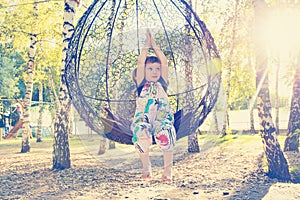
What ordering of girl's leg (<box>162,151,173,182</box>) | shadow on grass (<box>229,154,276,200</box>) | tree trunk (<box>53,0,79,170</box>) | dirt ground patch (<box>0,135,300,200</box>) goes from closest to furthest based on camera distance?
girl's leg (<box>162,151,173,182</box>) < shadow on grass (<box>229,154,276,200</box>) < dirt ground patch (<box>0,135,300,200</box>) < tree trunk (<box>53,0,79,170</box>)

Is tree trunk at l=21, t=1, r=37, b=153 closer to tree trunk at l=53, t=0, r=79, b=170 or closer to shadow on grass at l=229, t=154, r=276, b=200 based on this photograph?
tree trunk at l=53, t=0, r=79, b=170

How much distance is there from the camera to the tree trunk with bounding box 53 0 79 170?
23.2 ft

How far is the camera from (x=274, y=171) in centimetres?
632

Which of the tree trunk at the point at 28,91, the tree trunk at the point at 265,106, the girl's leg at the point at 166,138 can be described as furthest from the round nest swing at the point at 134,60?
the tree trunk at the point at 28,91

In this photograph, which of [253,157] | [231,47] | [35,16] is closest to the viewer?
[253,157]

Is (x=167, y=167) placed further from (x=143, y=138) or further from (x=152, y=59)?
(x=152, y=59)

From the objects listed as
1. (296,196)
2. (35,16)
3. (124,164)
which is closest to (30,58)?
(35,16)

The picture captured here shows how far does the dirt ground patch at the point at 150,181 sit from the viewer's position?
5.54 metres

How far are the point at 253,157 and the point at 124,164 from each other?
3004mm

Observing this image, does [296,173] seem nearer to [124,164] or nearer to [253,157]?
[253,157]

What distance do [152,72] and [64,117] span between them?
169 inches

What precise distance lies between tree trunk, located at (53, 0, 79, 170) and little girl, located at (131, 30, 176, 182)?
12.9ft

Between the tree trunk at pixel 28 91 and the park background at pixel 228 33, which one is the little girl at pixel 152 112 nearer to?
the park background at pixel 228 33

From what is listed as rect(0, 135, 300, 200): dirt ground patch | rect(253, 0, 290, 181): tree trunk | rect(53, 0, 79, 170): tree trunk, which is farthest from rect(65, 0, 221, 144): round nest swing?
rect(53, 0, 79, 170): tree trunk
